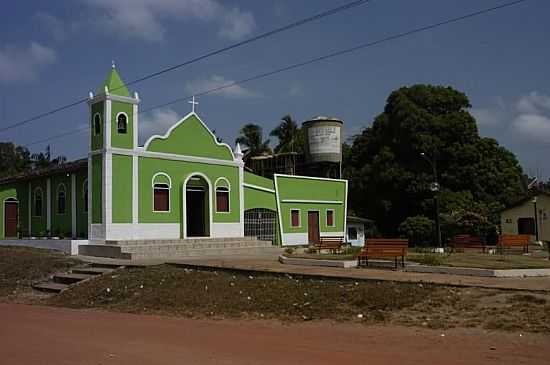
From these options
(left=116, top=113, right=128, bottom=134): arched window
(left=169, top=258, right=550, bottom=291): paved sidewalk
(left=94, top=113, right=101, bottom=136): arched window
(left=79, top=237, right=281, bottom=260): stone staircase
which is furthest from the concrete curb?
(left=94, top=113, right=101, bottom=136): arched window

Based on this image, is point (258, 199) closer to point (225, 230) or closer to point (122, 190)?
point (225, 230)

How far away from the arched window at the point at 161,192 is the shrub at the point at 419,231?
2026 centimetres

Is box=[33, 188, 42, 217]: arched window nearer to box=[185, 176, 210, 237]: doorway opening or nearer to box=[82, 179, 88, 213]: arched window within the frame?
box=[82, 179, 88, 213]: arched window

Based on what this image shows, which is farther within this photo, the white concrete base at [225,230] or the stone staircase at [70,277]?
the white concrete base at [225,230]

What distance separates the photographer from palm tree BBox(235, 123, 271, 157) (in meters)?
60.6

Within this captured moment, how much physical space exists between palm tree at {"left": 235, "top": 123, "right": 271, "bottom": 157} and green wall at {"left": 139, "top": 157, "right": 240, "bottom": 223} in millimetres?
26023

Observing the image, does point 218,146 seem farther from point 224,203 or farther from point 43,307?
point 43,307

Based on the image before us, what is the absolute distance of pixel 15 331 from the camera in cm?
1236

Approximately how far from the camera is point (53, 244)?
97.7ft

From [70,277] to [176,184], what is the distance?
11.3m

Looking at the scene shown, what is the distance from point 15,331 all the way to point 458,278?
→ 10.0 meters

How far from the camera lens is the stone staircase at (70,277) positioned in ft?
65.8

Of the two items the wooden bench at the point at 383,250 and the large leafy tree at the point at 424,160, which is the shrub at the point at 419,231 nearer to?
the large leafy tree at the point at 424,160

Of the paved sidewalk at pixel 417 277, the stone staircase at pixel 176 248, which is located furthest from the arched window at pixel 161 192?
the paved sidewalk at pixel 417 277
